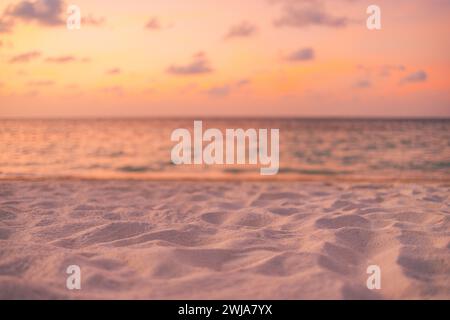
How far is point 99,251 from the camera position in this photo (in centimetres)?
244

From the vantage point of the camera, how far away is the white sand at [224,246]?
1926 mm

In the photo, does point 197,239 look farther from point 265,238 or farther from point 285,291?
point 285,291

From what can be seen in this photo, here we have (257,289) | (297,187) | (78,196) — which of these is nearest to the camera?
(257,289)

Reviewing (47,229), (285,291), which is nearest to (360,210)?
(285,291)

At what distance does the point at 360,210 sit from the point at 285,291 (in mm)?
1978

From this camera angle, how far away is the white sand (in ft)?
6.32

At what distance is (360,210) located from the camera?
3.61 meters

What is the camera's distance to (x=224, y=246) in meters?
2.53
